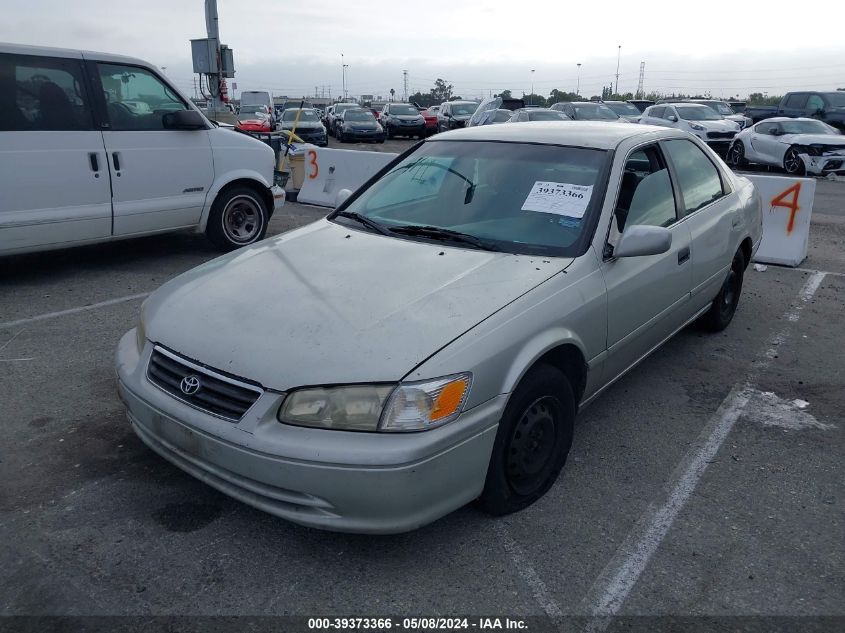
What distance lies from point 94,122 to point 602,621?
19.5 feet

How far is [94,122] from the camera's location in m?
6.35

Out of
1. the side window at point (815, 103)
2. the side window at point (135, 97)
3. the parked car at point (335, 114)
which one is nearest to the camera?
the side window at point (135, 97)

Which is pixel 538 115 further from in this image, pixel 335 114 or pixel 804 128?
pixel 335 114

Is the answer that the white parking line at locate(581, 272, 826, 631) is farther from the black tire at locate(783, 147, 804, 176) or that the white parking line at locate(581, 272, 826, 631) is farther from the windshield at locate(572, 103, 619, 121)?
the windshield at locate(572, 103, 619, 121)

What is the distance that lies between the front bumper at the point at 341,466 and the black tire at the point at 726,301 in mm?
3192

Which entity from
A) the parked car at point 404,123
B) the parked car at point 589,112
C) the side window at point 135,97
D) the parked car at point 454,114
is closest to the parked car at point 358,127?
the parked car at point 404,123

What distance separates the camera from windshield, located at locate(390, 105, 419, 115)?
30.2 m

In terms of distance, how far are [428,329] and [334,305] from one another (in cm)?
45

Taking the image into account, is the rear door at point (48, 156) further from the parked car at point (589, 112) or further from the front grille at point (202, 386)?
the parked car at point (589, 112)

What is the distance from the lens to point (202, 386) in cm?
276

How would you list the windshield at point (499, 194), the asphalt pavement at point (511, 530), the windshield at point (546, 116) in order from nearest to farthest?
the asphalt pavement at point (511, 530), the windshield at point (499, 194), the windshield at point (546, 116)

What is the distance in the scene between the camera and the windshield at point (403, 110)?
Result: 30172mm

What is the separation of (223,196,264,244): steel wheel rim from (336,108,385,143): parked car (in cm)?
1976

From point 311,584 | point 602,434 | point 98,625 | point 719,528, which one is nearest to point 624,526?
point 719,528
